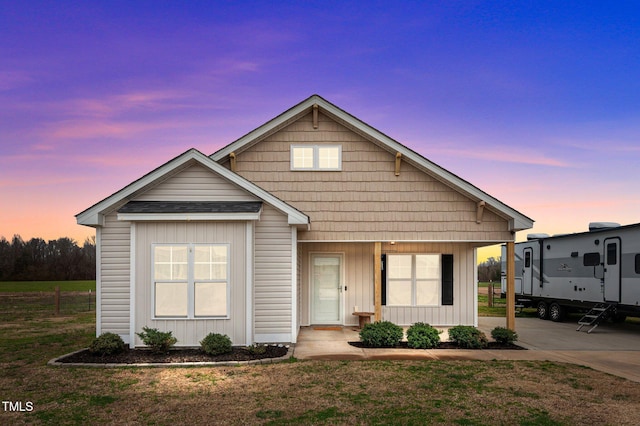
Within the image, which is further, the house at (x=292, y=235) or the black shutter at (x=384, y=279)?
the black shutter at (x=384, y=279)

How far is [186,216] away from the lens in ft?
37.3

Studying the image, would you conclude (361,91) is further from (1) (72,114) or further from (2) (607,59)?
(1) (72,114)

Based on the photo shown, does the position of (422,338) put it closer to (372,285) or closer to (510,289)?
(510,289)

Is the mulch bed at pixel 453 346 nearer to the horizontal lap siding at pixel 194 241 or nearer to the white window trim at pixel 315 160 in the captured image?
the horizontal lap siding at pixel 194 241

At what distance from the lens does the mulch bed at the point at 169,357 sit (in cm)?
1035

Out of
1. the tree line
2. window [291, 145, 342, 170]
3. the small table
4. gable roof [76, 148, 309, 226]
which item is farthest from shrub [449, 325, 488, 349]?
the tree line

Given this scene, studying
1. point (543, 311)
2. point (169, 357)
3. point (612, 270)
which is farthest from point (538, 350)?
point (169, 357)

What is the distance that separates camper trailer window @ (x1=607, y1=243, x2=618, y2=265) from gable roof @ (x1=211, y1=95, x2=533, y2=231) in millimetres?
4289

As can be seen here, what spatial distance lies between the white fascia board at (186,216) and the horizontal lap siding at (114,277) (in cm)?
81

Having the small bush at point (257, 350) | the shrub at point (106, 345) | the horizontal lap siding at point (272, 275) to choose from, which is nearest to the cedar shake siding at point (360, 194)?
the horizontal lap siding at point (272, 275)

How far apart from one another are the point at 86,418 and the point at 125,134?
566 inches

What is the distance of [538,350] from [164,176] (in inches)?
417

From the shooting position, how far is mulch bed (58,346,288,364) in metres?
10.4

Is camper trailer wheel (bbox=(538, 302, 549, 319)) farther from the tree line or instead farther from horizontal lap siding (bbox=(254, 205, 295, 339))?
the tree line
